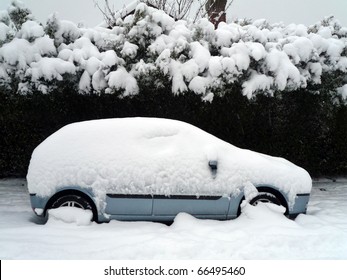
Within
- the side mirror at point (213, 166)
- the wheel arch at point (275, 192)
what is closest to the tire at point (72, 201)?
the side mirror at point (213, 166)

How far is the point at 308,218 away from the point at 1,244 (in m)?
3.86

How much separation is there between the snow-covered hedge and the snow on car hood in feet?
6.99

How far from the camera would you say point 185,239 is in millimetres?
3799

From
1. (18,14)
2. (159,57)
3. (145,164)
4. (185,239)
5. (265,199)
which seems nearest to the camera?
(185,239)

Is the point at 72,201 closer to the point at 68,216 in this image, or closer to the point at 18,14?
the point at 68,216

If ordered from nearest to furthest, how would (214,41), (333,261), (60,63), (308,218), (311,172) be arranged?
1. (333,261)
2. (308,218)
3. (60,63)
4. (214,41)
5. (311,172)

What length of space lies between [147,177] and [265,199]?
1.61 meters

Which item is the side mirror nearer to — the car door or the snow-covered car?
the snow-covered car

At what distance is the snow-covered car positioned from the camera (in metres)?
4.12

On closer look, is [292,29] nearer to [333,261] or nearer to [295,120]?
[295,120]

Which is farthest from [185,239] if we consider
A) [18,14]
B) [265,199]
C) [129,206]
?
[18,14]

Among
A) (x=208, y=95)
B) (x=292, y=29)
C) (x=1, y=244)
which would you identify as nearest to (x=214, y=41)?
(x=208, y=95)

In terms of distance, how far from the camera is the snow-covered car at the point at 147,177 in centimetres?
412

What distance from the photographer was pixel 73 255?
3.43 meters
